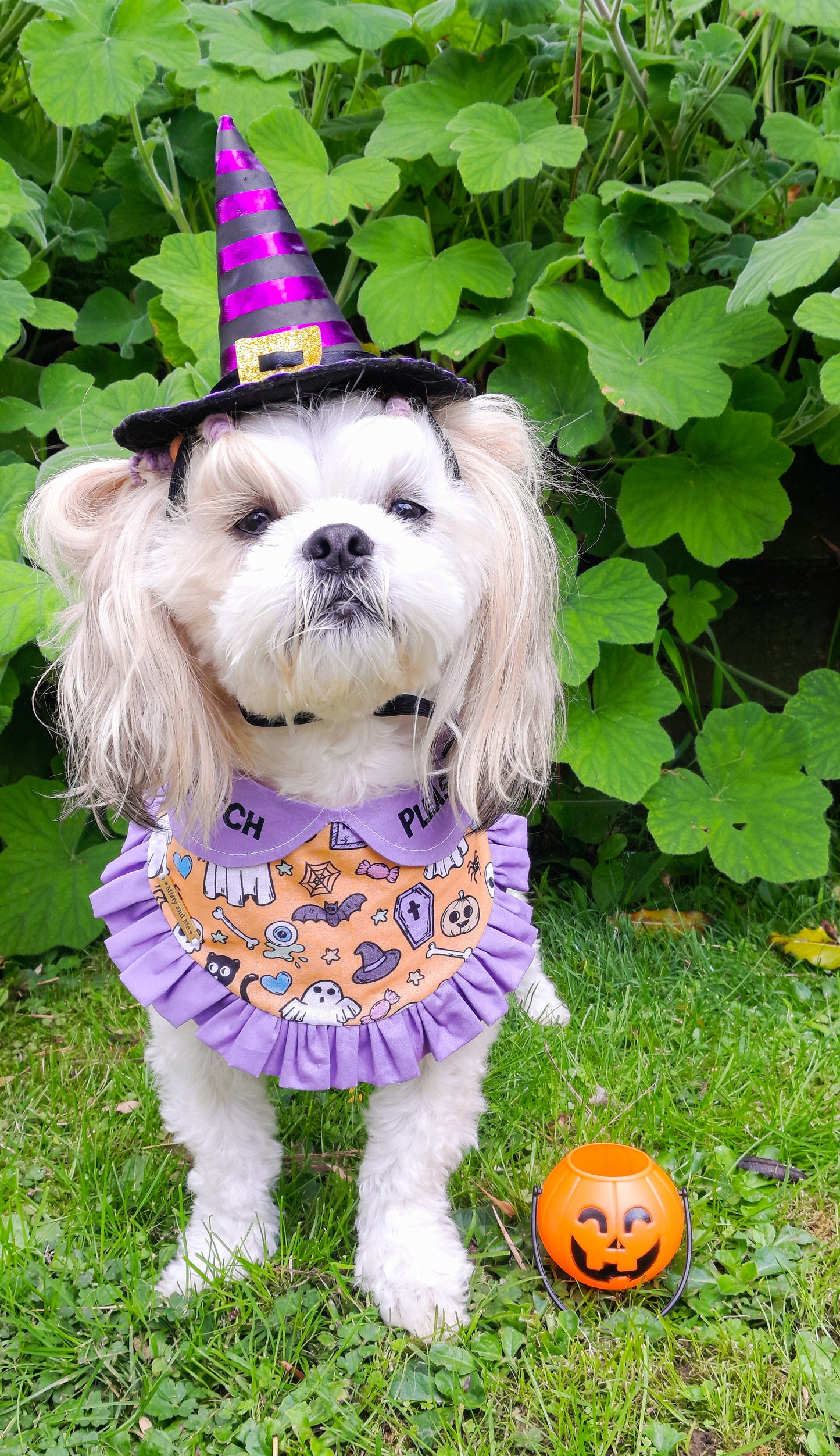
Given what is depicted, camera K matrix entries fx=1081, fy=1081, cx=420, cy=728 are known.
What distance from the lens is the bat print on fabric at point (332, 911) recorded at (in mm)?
1314

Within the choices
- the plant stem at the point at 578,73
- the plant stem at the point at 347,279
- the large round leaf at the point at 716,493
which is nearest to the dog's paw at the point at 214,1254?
the large round leaf at the point at 716,493

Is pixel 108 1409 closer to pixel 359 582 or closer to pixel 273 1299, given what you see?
pixel 273 1299

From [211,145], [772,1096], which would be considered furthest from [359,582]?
[211,145]

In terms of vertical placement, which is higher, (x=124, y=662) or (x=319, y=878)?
(x=124, y=662)

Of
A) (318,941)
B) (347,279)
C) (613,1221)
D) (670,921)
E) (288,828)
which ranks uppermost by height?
(347,279)

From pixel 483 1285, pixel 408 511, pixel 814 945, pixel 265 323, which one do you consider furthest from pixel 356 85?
pixel 483 1285

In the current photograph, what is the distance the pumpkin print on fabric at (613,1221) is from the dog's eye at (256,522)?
87 cm

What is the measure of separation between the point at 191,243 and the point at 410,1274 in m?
1.72

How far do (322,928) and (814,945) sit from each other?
1.24m

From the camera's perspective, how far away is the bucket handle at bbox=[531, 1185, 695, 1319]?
1322mm

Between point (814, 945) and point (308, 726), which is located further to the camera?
point (814, 945)

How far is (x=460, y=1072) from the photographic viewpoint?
1426 millimetres

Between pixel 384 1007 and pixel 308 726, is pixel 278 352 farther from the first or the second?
pixel 384 1007

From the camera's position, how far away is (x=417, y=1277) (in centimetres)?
135
